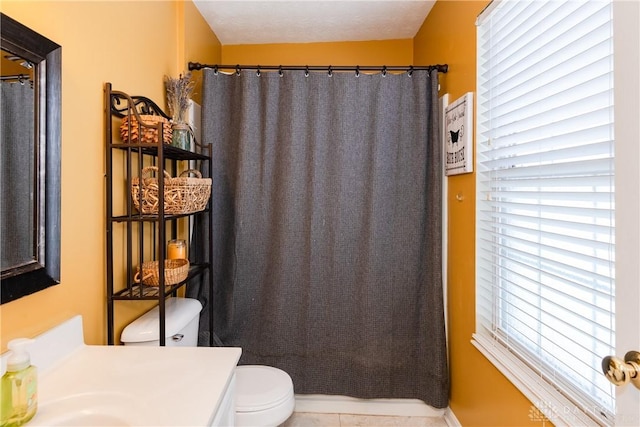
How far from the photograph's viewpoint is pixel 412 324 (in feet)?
6.38

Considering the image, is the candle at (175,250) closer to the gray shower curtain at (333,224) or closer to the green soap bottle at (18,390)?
the gray shower curtain at (333,224)

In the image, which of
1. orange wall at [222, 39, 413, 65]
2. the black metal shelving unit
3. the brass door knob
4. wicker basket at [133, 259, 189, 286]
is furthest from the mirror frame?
orange wall at [222, 39, 413, 65]

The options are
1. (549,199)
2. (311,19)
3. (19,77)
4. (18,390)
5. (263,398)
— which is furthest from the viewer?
(311,19)

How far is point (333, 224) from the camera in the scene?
195 centimetres

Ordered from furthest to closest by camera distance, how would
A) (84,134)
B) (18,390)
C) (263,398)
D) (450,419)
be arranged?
(450,419)
(263,398)
(84,134)
(18,390)

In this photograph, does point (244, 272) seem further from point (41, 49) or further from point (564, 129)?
point (564, 129)

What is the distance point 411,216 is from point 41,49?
1.68 metres

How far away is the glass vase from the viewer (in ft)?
5.21

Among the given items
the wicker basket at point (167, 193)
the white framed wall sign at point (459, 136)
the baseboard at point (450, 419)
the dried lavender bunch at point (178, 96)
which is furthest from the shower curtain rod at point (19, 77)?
the baseboard at point (450, 419)

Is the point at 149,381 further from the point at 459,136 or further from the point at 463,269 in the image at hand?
the point at 459,136

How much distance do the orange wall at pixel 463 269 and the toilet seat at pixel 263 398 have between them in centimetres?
85

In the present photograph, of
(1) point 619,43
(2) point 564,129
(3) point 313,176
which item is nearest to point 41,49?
(3) point 313,176

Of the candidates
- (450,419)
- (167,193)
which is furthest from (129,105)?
(450,419)

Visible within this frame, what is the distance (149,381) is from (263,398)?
712 millimetres
